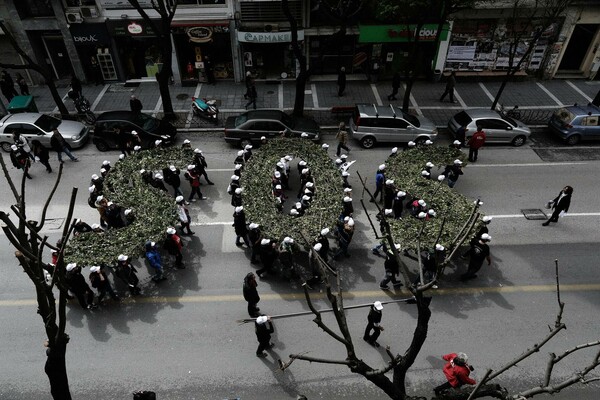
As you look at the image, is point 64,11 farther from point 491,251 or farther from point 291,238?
point 491,251

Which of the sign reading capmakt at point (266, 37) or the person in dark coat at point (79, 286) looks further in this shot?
the sign reading capmakt at point (266, 37)

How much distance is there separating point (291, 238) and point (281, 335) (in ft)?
8.17

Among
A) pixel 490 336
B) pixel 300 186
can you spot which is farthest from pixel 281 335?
pixel 300 186

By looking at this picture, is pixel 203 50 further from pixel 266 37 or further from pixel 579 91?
pixel 579 91

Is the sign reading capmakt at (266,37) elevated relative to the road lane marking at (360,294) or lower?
elevated

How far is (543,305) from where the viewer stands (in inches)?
464

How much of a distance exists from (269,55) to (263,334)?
1810cm

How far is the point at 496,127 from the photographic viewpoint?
18391 millimetres

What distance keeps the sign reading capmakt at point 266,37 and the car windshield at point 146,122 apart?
676 cm

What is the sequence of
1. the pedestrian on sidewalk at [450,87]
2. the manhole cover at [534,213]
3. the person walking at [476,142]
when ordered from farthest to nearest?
the pedestrian on sidewalk at [450,87], the person walking at [476,142], the manhole cover at [534,213]

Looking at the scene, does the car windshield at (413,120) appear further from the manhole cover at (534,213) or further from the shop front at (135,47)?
the shop front at (135,47)

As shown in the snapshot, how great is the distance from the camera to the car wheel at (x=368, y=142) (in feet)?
60.6

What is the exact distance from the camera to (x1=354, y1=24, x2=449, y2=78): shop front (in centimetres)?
2264

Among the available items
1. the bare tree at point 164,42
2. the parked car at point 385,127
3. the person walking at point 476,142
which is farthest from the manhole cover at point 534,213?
the bare tree at point 164,42
